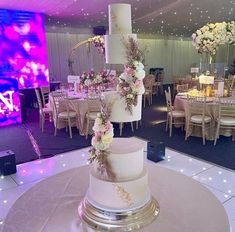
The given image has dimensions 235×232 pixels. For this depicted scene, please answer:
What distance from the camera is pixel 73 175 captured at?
2.41m

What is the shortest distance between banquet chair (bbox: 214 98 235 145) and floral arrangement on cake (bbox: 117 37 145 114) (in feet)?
12.1

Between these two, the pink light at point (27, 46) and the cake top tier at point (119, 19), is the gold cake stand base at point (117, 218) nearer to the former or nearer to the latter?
the cake top tier at point (119, 19)

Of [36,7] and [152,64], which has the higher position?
[36,7]

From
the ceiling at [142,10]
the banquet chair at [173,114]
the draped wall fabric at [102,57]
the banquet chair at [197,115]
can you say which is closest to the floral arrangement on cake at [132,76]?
the banquet chair at [197,115]

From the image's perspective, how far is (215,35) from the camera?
209 inches

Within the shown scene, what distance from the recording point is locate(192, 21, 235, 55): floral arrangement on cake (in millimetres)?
5238

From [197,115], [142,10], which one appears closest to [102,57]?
[142,10]

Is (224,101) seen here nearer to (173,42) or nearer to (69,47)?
(69,47)

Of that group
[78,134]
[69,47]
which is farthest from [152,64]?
[78,134]

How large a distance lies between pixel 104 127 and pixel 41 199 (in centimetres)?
82

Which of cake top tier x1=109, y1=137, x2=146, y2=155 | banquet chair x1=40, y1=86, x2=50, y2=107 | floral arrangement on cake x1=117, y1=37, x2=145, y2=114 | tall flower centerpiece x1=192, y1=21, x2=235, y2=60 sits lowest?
banquet chair x1=40, y1=86, x2=50, y2=107

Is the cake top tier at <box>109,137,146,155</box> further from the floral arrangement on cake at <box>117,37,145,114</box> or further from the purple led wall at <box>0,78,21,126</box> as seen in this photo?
the purple led wall at <box>0,78,21,126</box>

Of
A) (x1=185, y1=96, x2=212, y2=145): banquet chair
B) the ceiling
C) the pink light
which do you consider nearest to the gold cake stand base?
(x1=185, y1=96, x2=212, y2=145): banquet chair

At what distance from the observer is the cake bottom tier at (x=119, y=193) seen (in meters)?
1.69
